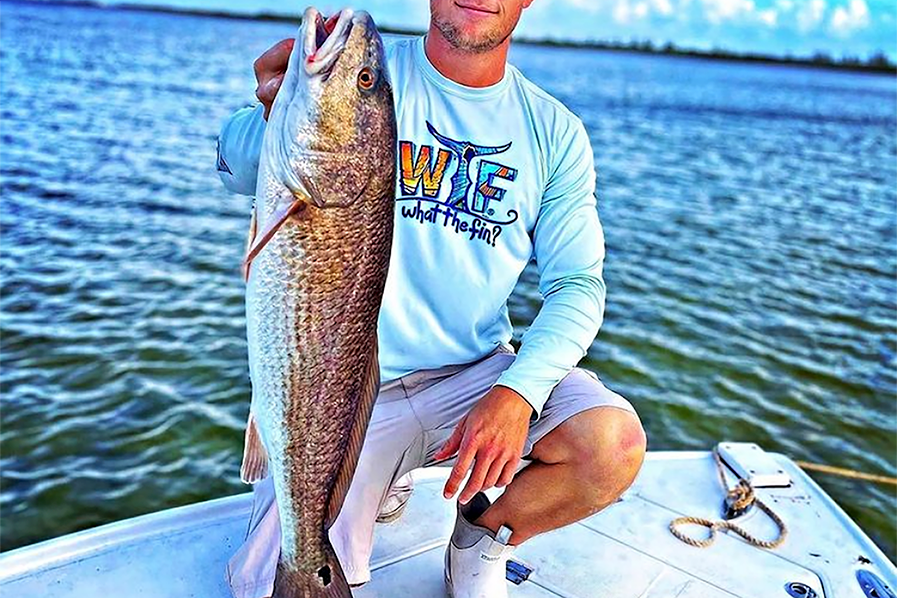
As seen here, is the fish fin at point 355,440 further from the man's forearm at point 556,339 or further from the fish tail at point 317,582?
the man's forearm at point 556,339

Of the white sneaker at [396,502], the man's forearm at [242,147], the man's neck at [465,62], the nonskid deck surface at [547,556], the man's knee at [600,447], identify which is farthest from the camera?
the white sneaker at [396,502]

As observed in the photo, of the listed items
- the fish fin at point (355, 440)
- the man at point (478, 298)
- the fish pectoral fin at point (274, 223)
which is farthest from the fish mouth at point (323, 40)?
the fish fin at point (355, 440)

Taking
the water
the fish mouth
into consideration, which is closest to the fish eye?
the fish mouth

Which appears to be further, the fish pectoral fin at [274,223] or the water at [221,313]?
the water at [221,313]

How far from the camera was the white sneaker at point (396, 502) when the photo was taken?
369 centimetres

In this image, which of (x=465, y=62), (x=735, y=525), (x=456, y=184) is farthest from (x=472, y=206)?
(x=735, y=525)

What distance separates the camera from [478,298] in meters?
3.17

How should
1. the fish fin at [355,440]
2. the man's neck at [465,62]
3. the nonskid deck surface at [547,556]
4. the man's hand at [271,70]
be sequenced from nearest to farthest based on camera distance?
the man's hand at [271,70]
the fish fin at [355,440]
the man's neck at [465,62]
the nonskid deck surface at [547,556]

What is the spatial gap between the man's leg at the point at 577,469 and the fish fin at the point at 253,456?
84cm

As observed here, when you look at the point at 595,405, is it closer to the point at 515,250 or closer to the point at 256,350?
the point at 515,250

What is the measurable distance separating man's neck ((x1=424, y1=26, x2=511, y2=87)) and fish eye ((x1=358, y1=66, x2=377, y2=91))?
74 cm

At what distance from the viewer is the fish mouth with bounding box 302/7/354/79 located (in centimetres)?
230

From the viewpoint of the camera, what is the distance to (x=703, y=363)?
8500mm

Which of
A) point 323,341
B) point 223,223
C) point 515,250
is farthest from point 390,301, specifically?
→ point 223,223
